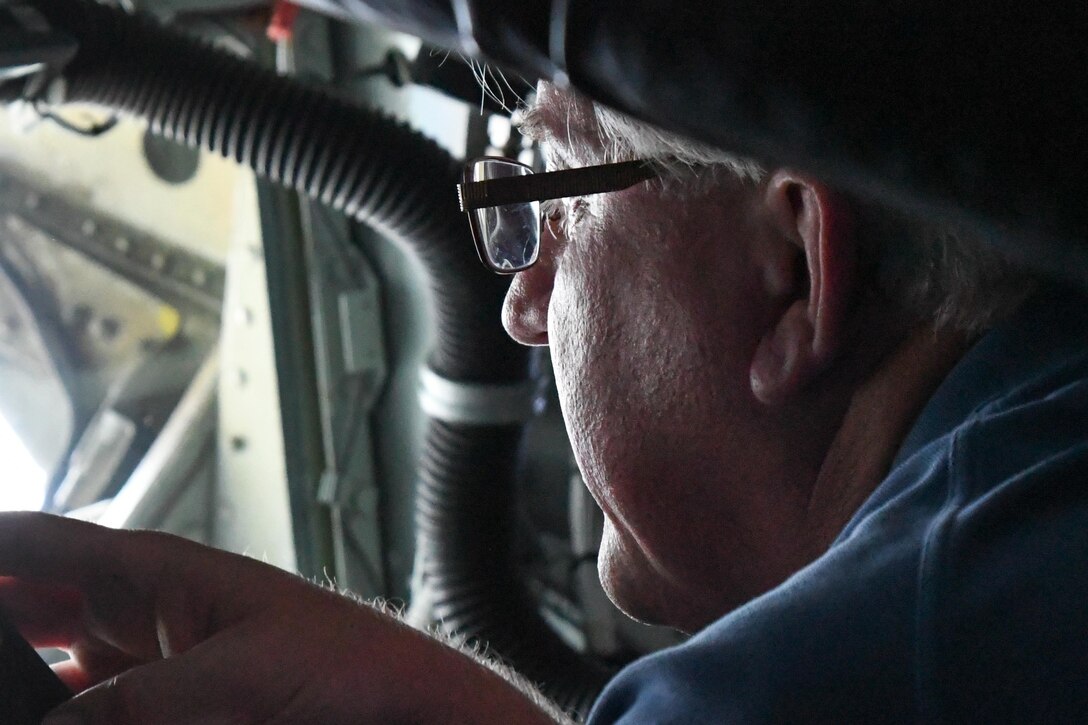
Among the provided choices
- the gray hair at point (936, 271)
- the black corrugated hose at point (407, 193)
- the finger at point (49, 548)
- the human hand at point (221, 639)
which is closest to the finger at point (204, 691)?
the human hand at point (221, 639)

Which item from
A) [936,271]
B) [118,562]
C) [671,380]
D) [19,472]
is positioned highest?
[936,271]

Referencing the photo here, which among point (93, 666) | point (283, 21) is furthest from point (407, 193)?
point (93, 666)

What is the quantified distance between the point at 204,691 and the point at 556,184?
438 millimetres

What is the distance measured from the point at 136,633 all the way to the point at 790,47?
61 centimetres

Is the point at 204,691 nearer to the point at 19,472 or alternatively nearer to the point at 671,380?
the point at 671,380

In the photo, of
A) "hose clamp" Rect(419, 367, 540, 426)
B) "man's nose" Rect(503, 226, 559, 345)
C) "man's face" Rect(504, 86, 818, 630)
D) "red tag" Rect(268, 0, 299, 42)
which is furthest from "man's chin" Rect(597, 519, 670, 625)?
"red tag" Rect(268, 0, 299, 42)

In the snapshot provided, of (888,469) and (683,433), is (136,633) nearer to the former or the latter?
(683,433)

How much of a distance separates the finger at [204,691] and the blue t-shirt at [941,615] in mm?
201

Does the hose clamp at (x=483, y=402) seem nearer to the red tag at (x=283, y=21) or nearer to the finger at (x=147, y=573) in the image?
the red tag at (x=283, y=21)

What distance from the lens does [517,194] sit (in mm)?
919

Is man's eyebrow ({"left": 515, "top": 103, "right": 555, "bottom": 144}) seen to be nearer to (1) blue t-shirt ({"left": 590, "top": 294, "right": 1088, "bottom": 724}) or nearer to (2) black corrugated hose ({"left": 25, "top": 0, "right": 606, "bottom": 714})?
(1) blue t-shirt ({"left": 590, "top": 294, "right": 1088, "bottom": 724})

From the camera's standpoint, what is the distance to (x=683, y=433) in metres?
0.87

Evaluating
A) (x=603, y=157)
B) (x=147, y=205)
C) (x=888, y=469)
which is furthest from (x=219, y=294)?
(x=888, y=469)

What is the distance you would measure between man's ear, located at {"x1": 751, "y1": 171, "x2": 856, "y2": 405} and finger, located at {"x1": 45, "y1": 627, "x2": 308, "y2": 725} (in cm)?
36
